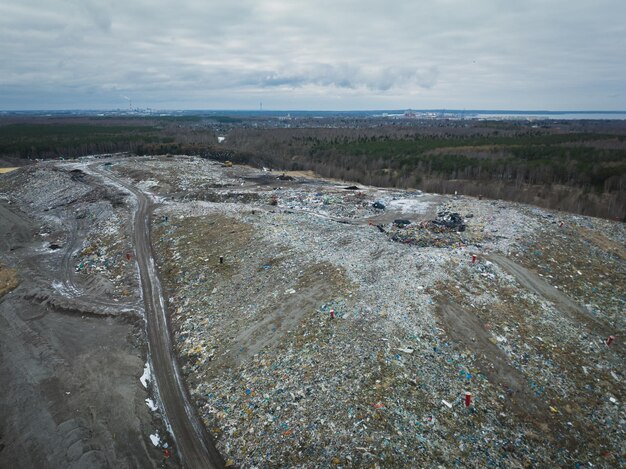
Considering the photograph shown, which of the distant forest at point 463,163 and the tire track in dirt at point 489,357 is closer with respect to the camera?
the tire track in dirt at point 489,357

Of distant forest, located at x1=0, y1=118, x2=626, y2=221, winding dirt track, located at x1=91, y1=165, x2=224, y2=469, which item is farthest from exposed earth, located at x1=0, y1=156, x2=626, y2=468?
distant forest, located at x1=0, y1=118, x2=626, y2=221

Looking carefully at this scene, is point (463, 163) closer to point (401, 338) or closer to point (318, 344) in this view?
point (401, 338)

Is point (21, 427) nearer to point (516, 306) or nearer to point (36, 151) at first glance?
point (516, 306)

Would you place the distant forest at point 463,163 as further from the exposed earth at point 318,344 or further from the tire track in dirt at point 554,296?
the tire track in dirt at point 554,296

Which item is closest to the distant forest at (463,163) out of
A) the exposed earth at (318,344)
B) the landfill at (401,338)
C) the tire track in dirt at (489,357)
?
the landfill at (401,338)

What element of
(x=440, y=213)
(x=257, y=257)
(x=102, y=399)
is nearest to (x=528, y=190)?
(x=440, y=213)

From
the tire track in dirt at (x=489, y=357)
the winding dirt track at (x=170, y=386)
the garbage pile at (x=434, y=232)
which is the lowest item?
the winding dirt track at (x=170, y=386)

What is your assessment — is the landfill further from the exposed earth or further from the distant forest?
the distant forest
